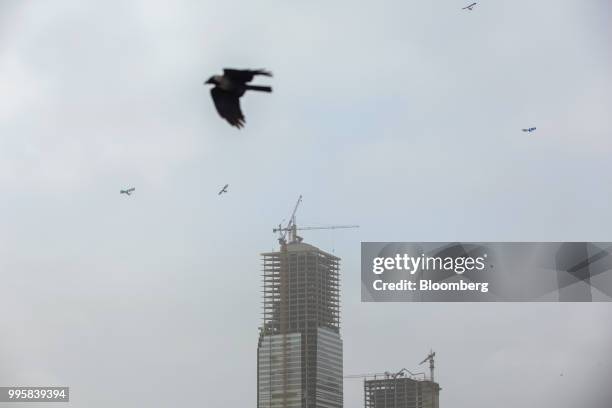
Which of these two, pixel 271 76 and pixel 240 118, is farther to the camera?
pixel 240 118

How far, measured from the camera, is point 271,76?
52.8m

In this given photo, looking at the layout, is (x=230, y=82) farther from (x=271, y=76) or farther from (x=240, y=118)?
(x=271, y=76)

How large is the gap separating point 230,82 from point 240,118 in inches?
66.3

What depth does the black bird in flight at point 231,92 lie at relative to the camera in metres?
60.8

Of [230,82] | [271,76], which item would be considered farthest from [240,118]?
[271,76]

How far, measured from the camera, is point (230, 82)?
61.3 metres

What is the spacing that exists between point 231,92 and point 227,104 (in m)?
0.55

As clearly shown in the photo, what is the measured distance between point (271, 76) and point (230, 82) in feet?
28.7

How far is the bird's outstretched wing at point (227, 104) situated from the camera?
61.3m

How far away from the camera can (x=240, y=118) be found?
60938 millimetres

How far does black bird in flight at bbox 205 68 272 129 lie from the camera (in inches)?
2393

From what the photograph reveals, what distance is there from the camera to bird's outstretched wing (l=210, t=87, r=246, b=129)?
61294 millimetres

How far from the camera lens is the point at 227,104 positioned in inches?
2431

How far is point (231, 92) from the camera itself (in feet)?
203
